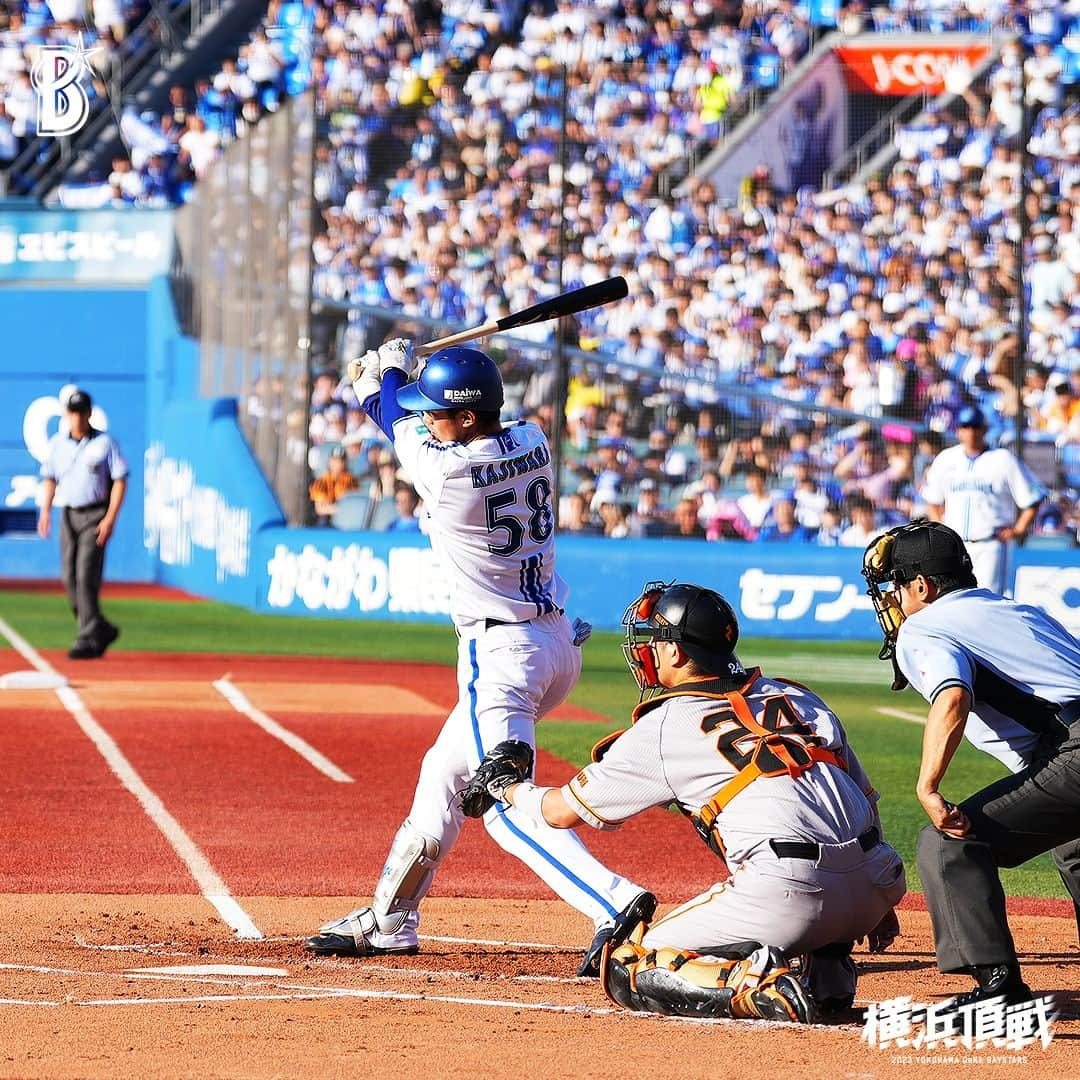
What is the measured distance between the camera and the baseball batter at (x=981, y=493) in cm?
1471

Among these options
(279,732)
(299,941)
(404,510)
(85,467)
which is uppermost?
(299,941)

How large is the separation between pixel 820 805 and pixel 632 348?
1441 cm

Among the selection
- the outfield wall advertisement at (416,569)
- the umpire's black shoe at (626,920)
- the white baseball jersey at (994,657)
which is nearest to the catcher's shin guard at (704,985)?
the umpire's black shoe at (626,920)

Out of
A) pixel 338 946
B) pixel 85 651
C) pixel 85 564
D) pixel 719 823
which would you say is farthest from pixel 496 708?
pixel 85 651

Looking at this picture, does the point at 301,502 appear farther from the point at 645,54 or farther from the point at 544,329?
the point at 645,54

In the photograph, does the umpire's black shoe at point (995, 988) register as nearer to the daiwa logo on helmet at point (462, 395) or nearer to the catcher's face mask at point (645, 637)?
the catcher's face mask at point (645, 637)

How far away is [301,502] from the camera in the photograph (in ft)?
67.6

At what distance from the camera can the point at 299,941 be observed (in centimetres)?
662

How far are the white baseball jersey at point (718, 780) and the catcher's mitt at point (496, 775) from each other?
0.67 feet

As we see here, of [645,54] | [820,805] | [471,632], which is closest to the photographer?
[820,805]

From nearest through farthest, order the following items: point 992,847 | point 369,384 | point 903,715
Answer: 1. point 992,847
2. point 369,384
3. point 903,715

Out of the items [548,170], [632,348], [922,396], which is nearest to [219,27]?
[548,170]

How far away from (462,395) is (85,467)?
10.1 meters

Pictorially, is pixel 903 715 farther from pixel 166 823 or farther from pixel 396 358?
pixel 396 358
